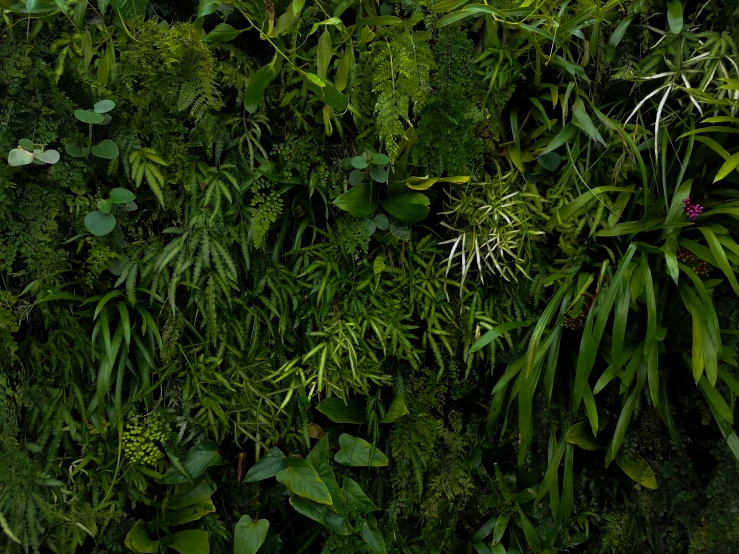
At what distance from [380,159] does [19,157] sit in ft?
2.75

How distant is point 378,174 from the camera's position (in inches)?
53.9

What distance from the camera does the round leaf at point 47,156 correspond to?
1.14 meters

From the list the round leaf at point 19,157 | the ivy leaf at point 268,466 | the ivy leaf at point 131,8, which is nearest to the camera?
the round leaf at point 19,157

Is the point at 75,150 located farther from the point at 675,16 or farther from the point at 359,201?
the point at 675,16

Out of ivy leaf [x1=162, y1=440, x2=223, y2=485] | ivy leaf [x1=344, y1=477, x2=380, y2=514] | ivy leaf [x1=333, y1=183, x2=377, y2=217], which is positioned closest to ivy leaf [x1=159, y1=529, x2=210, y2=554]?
ivy leaf [x1=162, y1=440, x2=223, y2=485]

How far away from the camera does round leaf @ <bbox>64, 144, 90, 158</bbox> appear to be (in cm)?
120

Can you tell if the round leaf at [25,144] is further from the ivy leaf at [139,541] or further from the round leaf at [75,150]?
the ivy leaf at [139,541]

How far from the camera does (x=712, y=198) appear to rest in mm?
1390

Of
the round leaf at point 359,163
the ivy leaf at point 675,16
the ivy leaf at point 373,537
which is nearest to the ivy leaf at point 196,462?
the ivy leaf at point 373,537

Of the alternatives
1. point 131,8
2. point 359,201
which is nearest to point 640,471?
point 359,201

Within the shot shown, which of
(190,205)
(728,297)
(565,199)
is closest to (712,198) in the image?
(728,297)

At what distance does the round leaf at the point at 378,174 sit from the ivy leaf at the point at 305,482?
78 centimetres

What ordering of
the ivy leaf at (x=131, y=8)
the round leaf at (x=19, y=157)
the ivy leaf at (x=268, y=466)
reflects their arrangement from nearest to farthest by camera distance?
the round leaf at (x=19, y=157) → the ivy leaf at (x=131, y=8) → the ivy leaf at (x=268, y=466)

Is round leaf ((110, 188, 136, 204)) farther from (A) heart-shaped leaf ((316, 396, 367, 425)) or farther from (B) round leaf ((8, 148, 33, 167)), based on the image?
(A) heart-shaped leaf ((316, 396, 367, 425))
